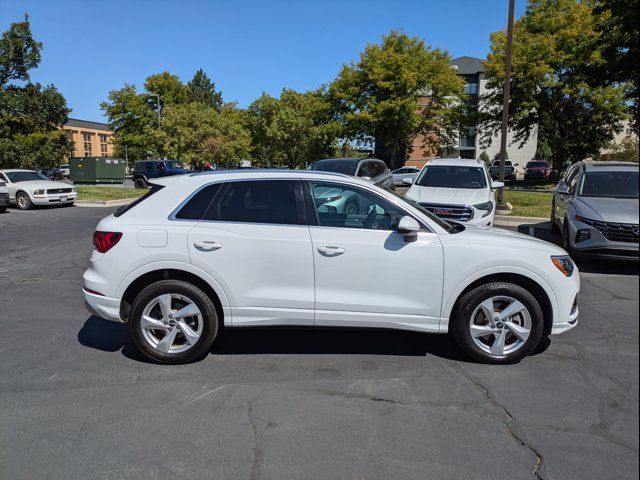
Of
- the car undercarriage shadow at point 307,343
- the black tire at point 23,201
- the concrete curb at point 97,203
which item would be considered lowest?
the car undercarriage shadow at point 307,343

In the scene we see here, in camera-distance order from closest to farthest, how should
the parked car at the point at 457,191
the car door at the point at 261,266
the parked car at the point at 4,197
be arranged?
the car door at the point at 261,266 < the parked car at the point at 457,191 < the parked car at the point at 4,197

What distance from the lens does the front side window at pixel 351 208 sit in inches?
178

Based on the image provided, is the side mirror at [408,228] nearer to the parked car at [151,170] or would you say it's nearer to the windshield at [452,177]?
the windshield at [452,177]

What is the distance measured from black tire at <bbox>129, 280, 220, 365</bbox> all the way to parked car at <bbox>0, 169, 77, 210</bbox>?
16.7m

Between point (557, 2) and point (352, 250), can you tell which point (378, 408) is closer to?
point (352, 250)

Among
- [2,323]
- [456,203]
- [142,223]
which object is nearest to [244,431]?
[142,223]

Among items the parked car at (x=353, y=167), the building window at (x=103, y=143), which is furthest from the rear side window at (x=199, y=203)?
the building window at (x=103, y=143)

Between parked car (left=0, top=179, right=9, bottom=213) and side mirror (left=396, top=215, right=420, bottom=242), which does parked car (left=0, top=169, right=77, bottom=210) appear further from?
side mirror (left=396, top=215, right=420, bottom=242)

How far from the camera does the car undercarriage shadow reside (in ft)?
15.8

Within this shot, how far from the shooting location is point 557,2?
2631cm

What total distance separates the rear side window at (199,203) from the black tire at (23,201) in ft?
55.4

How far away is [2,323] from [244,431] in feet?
12.7

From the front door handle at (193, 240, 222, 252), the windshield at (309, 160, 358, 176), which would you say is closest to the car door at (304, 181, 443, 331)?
the front door handle at (193, 240, 222, 252)

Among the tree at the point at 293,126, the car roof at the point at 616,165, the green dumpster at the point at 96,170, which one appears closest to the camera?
the car roof at the point at 616,165
